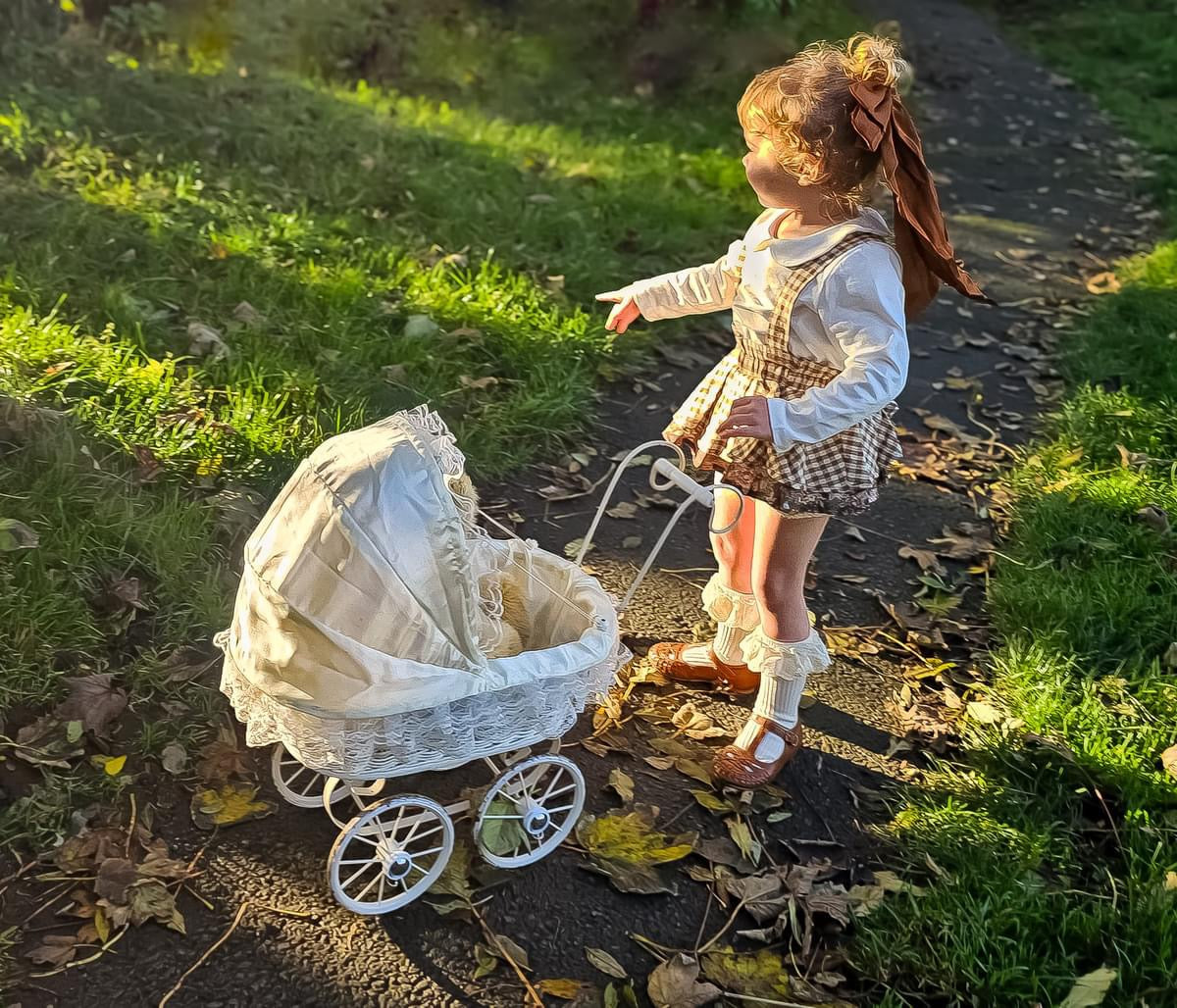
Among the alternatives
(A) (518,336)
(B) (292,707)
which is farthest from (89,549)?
(A) (518,336)

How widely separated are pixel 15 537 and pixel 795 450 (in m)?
2.07

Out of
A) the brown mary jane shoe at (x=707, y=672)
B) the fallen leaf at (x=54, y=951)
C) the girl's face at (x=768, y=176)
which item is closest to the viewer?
the fallen leaf at (x=54, y=951)

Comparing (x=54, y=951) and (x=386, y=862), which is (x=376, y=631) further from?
(x=54, y=951)

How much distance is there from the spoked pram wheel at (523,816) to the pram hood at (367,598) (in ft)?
1.32

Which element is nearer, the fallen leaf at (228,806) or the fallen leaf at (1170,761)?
the fallen leaf at (228,806)

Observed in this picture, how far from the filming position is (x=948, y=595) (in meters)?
3.70

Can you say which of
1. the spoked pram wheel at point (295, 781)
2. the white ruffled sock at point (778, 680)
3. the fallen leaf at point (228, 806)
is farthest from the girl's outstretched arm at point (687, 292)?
the fallen leaf at point (228, 806)

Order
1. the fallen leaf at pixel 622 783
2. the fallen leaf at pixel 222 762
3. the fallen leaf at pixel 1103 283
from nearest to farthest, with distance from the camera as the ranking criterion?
the fallen leaf at pixel 222 762
the fallen leaf at pixel 622 783
the fallen leaf at pixel 1103 283

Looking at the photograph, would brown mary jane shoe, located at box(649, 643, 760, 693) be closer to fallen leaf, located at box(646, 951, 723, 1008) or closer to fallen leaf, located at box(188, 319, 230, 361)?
fallen leaf, located at box(646, 951, 723, 1008)

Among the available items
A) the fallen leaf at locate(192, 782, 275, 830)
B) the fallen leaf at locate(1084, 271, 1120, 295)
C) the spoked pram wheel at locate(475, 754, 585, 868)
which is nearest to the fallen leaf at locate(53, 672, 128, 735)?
the fallen leaf at locate(192, 782, 275, 830)

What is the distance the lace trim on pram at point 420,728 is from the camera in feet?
6.69

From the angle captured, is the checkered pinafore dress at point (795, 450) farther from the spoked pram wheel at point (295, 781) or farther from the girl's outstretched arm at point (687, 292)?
the spoked pram wheel at point (295, 781)

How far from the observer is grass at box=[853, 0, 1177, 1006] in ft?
7.64

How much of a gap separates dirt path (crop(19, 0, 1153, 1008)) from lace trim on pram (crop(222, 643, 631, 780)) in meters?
0.42
